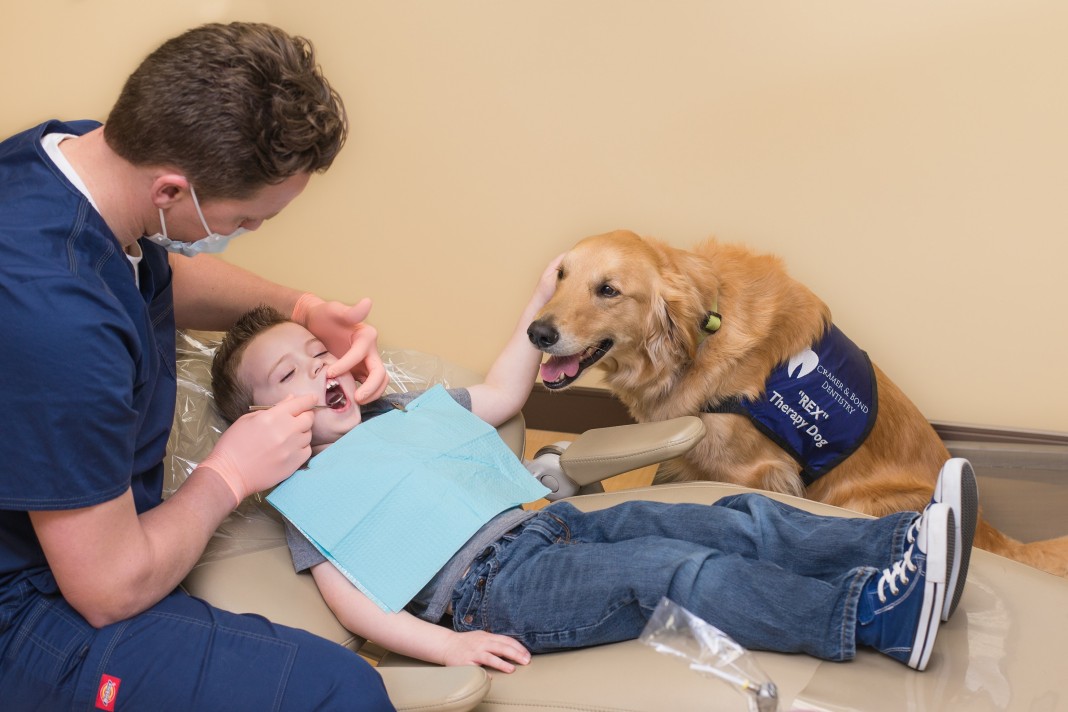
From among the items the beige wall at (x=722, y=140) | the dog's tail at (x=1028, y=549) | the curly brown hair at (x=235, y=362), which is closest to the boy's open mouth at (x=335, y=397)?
the curly brown hair at (x=235, y=362)

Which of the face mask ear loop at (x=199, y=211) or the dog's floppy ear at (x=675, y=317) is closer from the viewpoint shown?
the face mask ear loop at (x=199, y=211)

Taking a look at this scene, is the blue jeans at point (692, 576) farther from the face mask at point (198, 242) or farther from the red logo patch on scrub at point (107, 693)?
the face mask at point (198, 242)

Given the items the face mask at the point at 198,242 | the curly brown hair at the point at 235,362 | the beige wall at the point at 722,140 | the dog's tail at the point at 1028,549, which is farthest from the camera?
the beige wall at the point at 722,140

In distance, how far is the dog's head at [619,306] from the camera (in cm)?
200

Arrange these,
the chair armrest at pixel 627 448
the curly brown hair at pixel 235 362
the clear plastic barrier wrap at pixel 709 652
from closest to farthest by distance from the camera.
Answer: the clear plastic barrier wrap at pixel 709 652 < the curly brown hair at pixel 235 362 < the chair armrest at pixel 627 448

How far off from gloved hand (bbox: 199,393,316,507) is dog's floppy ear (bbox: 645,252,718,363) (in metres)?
0.84

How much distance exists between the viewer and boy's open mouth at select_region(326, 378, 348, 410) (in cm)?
170

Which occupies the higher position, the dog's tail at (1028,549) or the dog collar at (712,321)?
the dog collar at (712,321)

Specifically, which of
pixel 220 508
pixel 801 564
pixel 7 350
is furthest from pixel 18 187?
pixel 801 564

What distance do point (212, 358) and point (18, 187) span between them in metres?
0.72

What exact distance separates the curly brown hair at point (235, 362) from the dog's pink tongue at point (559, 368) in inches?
23.0

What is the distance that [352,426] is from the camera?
5.58 ft

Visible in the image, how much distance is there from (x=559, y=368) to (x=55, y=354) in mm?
1153

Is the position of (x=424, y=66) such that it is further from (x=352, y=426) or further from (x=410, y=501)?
(x=410, y=501)
